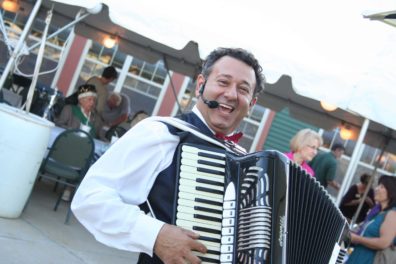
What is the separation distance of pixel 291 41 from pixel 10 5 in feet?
14.6

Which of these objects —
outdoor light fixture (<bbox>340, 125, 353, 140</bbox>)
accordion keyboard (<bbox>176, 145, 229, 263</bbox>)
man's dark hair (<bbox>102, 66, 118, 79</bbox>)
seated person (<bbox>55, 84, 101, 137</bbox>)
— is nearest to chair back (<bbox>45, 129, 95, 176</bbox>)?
seated person (<bbox>55, 84, 101, 137</bbox>)

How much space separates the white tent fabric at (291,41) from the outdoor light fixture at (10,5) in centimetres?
357

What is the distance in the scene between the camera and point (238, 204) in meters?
1.72

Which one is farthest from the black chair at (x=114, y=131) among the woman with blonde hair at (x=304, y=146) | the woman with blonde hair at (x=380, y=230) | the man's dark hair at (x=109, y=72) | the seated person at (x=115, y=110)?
the woman with blonde hair at (x=380, y=230)

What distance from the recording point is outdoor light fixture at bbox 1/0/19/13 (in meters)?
7.83

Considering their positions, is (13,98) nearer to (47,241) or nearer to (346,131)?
(47,241)

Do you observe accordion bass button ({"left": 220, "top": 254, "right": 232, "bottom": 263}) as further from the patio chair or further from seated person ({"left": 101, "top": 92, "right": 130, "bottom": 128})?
seated person ({"left": 101, "top": 92, "right": 130, "bottom": 128})

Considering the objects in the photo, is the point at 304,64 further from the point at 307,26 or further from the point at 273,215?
the point at 273,215

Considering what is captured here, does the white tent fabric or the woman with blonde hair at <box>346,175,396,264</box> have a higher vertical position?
the white tent fabric

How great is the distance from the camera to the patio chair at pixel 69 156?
18.3ft

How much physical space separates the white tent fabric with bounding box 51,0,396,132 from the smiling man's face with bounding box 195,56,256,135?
116 inches

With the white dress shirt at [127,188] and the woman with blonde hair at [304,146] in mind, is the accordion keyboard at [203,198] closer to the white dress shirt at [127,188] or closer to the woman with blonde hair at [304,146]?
the white dress shirt at [127,188]

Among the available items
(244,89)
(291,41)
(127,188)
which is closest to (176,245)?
(127,188)

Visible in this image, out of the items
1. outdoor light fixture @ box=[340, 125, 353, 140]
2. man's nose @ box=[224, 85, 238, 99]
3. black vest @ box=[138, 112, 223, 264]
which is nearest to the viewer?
black vest @ box=[138, 112, 223, 264]
